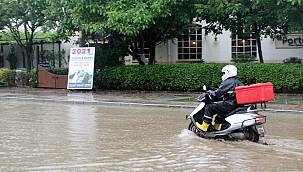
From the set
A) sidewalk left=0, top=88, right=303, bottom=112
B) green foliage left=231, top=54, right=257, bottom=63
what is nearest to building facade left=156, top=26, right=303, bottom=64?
green foliage left=231, top=54, right=257, bottom=63

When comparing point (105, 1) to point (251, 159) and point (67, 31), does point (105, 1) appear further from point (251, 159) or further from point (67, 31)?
point (251, 159)

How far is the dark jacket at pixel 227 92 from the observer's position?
10.5 m

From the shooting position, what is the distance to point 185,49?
33406 millimetres

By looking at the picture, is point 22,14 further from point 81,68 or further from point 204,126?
point 204,126

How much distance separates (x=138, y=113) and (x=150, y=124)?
292 cm

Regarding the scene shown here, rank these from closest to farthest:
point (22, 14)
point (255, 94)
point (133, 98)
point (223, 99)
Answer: point (255, 94) < point (223, 99) < point (133, 98) < point (22, 14)

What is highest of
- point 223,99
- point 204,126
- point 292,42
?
point 292,42

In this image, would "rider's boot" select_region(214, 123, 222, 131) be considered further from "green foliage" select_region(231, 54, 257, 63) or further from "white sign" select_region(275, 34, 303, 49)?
"white sign" select_region(275, 34, 303, 49)

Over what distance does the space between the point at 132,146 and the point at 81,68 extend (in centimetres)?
1550

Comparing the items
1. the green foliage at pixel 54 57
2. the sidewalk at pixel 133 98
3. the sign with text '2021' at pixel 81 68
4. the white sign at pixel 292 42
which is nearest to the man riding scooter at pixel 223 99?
the sidewalk at pixel 133 98

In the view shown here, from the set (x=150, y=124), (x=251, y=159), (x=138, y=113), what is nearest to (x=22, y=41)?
(x=138, y=113)

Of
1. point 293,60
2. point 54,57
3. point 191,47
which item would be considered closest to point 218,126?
point 293,60

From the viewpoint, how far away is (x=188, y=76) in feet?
77.3

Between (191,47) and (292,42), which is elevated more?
(292,42)
